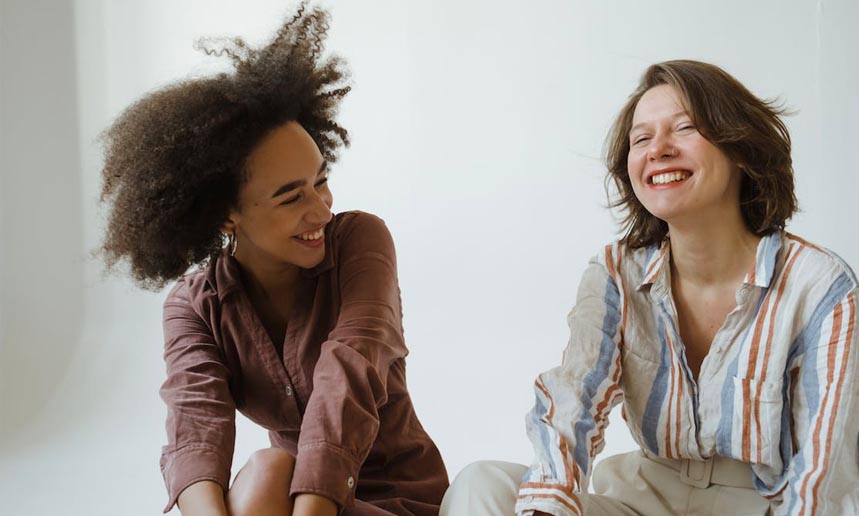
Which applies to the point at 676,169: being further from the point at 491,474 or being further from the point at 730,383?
the point at 491,474

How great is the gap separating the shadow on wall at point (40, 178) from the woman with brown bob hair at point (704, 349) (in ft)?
8.27

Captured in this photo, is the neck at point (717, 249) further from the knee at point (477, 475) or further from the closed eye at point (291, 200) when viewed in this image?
the closed eye at point (291, 200)

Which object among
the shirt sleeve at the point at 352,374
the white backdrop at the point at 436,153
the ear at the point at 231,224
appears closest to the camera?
the shirt sleeve at the point at 352,374

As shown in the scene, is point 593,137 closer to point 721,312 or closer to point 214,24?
Result: point 214,24

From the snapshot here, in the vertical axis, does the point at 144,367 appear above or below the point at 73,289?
below

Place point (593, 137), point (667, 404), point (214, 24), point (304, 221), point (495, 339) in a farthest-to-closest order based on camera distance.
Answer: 1. point (214, 24)
2. point (593, 137)
3. point (495, 339)
4. point (304, 221)
5. point (667, 404)

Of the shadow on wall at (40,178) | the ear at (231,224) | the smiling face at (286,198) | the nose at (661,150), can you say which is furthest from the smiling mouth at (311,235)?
the shadow on wall at (40,178)

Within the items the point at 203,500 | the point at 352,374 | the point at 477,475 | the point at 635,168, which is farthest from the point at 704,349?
the point at 203,500

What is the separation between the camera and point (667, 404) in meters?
1.65

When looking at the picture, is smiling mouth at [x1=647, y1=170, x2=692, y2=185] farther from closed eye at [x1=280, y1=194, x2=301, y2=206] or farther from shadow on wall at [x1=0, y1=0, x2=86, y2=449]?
shadow on wall at [x1=0, y1=0, x2=86, y2=449]

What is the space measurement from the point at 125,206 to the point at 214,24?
242 cm

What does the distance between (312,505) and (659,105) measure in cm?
81

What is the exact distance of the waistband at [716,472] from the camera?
162 cm

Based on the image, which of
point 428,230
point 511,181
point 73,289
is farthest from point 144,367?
point 511,181
